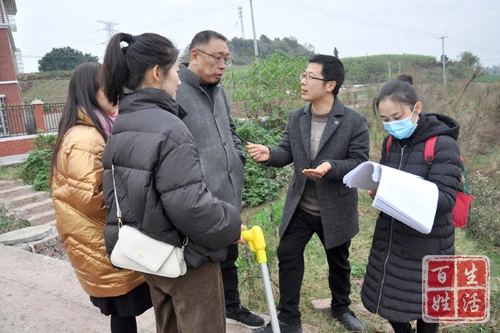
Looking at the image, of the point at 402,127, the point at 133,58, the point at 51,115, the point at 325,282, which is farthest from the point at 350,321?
the point at 51,115

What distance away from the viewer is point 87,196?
1800 millimetres

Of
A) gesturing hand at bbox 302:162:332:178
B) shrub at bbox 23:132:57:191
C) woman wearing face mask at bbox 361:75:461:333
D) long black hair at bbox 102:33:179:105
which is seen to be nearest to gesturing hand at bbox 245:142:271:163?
gesturing hand at bbox 302:162:332:178

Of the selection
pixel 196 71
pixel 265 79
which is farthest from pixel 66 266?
pixel 265 79

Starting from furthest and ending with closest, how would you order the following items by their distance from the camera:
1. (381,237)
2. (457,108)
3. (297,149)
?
(457,108) < (297,149) < (381,237)

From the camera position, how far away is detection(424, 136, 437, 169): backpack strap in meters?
1.88

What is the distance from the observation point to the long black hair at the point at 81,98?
6.25ft

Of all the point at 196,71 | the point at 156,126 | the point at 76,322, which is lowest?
the point at 76,322

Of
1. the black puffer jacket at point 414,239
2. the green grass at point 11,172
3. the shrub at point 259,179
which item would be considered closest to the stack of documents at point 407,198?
the black puffer jacket at point 414,239

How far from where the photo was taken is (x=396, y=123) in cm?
196

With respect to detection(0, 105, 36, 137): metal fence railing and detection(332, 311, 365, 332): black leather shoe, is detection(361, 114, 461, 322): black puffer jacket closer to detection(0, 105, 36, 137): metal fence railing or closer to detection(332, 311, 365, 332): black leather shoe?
detection(332, 311, 365, 332): black leather shoe

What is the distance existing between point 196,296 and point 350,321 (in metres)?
1.45

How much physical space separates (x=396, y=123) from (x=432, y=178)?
1.07 feet

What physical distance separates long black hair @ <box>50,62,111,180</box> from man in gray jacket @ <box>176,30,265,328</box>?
1.62ft

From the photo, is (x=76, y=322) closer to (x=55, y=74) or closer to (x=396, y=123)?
(x=396, y=123)
